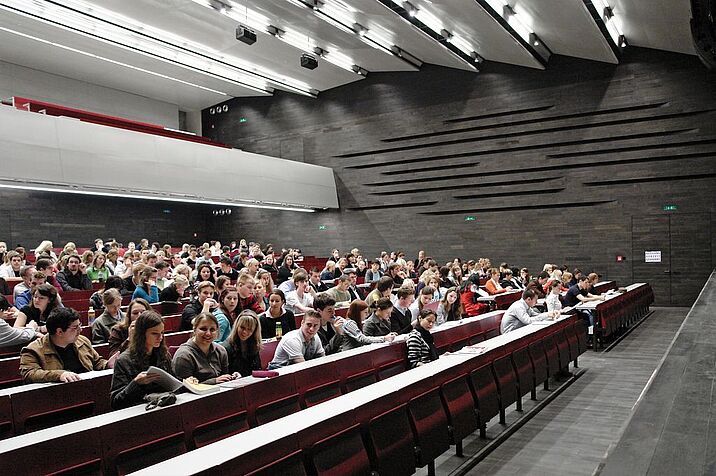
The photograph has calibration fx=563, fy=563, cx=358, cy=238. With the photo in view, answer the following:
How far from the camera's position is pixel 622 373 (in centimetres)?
698

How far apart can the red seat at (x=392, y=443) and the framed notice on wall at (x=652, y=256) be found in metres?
12.3

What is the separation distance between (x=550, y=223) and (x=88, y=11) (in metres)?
12.4

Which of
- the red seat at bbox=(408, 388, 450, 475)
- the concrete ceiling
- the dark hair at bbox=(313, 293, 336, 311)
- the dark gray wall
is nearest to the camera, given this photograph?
the red seat at bbox=(408, 388, 450, 475)

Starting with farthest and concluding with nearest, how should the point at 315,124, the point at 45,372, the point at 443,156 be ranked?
the point at 315,124 < the point at 443,156 < the point at 45,372

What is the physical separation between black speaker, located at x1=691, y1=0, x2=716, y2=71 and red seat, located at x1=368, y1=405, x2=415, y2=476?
22.8 ft

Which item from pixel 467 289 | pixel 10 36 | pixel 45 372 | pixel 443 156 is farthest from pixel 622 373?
pixel 10 36

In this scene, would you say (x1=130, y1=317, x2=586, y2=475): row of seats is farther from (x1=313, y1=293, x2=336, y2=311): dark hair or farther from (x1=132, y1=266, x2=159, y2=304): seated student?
(x1=132, y1=266, x2=159, y2=304): seated student

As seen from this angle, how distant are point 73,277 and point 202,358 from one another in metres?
4.92

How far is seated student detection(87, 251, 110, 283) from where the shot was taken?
8.47 meters

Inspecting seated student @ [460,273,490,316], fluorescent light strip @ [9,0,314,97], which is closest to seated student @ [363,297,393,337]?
seated student @ [460,273,490,316]

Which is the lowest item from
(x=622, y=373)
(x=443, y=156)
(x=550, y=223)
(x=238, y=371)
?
(x=622, y=373)

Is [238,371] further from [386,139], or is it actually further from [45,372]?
[386,139]

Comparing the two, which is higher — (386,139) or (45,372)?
(386,139)

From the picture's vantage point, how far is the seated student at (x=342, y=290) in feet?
25.7
